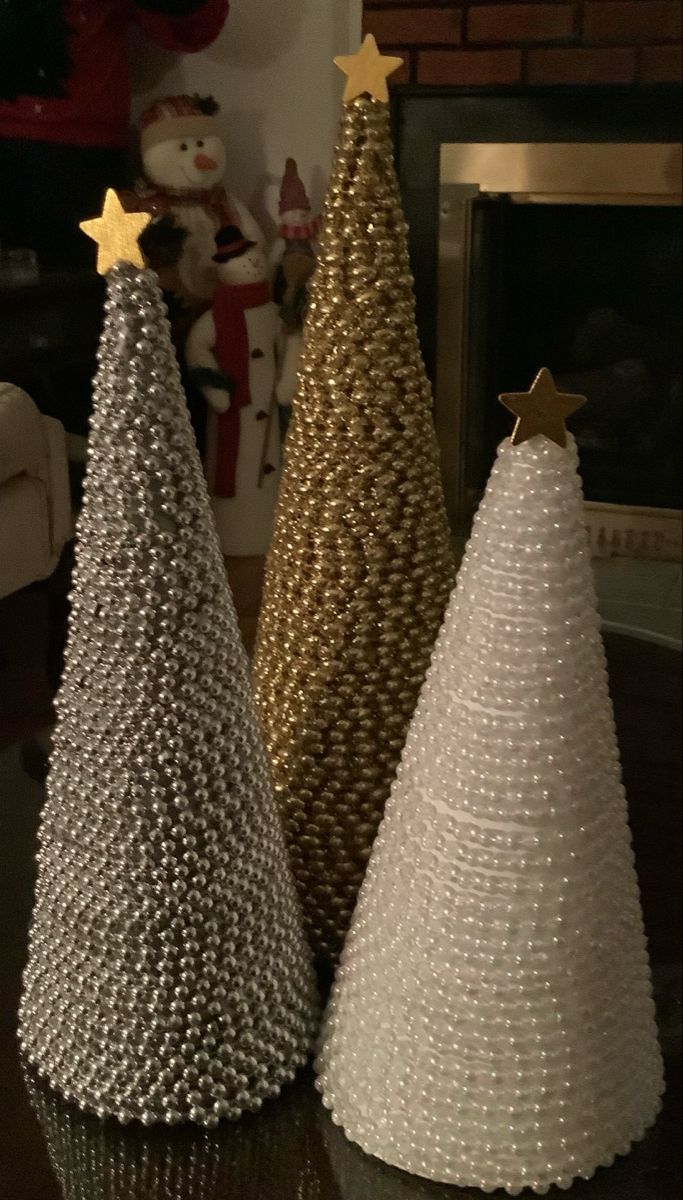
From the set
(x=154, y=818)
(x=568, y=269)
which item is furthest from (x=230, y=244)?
(x=568, y=269)

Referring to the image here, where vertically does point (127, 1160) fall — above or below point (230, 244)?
below

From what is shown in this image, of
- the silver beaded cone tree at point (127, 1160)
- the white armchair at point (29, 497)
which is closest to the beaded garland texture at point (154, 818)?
the silver beaded cone tree at point (127, 1160)

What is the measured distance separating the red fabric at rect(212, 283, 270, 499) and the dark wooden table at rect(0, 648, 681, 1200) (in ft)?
0.96

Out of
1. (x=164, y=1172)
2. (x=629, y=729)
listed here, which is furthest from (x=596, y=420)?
(x=164, y=1172)

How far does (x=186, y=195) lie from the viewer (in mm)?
532

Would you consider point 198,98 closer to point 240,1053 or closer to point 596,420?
point 240,1053

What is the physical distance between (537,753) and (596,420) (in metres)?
1.20

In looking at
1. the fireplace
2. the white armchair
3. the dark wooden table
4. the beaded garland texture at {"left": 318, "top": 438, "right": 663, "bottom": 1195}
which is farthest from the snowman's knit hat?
the fireplace

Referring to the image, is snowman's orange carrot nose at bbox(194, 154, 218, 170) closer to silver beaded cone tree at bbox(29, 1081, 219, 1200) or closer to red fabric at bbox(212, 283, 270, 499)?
red fabric at bbox(212, 283, 270, 499)

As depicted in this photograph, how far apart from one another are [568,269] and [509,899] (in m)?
1.17

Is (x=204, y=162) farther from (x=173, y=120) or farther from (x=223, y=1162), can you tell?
(x=223, y=1162)

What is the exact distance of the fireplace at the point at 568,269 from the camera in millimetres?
1193

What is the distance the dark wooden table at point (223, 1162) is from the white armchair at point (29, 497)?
212mm

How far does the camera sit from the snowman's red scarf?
1.73 feet
